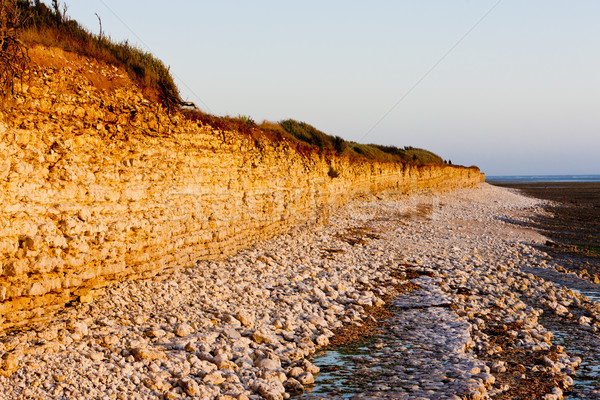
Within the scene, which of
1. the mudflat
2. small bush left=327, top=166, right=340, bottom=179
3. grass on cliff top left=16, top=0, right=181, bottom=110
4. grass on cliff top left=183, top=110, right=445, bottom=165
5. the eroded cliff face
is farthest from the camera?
small bush left=327, top=166, right=340, bottom=179

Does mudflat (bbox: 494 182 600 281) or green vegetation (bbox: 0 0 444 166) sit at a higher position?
green vegetation (bbox: 0 0 444 166)

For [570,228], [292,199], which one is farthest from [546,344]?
[570,228]

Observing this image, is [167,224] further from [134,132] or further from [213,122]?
[213,122]

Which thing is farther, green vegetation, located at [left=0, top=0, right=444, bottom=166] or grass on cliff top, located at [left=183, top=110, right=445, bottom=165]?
grass on cliff top, located at [left=183, top=110, right=445, bottom=165]

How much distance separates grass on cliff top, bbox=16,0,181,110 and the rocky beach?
150 inches

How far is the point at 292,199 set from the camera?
16.1 meters

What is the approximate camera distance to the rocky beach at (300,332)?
5.40 meters

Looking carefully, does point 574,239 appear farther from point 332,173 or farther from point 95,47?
point 95,47

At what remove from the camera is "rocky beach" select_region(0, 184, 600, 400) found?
17.7 feet

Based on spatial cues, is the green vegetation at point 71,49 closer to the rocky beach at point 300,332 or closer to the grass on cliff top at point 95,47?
the grass on cliff top at point 95,47

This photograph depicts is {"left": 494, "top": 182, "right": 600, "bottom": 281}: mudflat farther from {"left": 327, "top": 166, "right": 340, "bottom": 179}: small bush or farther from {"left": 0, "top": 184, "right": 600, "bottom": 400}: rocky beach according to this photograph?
{"left": 327, "top": 166, "right": 340, "bottom": 179}: small bush

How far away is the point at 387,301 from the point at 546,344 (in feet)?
10.2

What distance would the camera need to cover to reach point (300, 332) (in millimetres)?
7426

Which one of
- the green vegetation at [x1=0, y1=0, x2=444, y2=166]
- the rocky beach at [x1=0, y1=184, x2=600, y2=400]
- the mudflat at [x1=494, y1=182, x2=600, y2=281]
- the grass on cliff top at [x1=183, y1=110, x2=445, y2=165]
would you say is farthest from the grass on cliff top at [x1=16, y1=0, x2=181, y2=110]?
the mudflat at [x1=494, y1=182, x2=600, y2=281]
